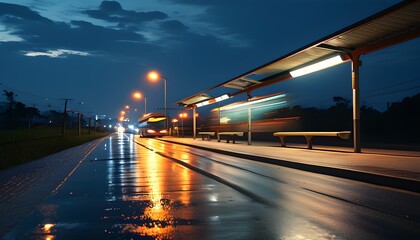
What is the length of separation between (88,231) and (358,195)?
5.98 m

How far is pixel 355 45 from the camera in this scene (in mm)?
19391

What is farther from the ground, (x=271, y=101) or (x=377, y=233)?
(x=271, y=101)

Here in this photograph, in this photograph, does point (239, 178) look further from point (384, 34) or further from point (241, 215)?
point (384, 34)

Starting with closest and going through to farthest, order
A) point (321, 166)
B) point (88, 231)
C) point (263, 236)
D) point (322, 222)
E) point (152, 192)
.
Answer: point (263, 236) → point (88, 231) → point (322, 222) → point (152, 192) → point (321, 166)

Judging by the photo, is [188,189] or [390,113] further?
[390,113]

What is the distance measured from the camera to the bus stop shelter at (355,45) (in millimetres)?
15312

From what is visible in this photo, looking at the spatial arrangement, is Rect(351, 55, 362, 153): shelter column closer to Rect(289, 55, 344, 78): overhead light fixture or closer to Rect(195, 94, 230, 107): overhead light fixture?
Rect(289, 55, 344, 78): overhead light fixture

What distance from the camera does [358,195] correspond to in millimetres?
9633

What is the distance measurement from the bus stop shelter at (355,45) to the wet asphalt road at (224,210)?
21.4 feet

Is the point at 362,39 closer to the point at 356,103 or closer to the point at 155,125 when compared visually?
the point at 356,103

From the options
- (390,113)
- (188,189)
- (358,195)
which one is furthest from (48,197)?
(390,113)

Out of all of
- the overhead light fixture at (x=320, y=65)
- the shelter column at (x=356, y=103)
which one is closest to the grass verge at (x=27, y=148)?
the overhead light fixture at (x=320, y=65)

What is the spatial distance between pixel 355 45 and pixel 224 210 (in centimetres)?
1386

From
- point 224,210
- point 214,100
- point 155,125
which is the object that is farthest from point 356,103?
point 155,125
